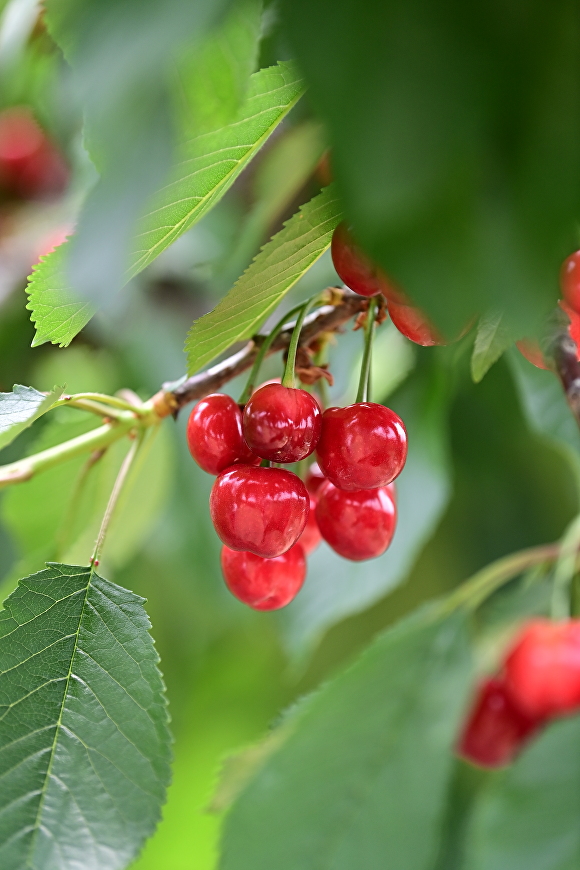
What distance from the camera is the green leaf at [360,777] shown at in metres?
0.78

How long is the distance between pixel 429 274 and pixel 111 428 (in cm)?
45

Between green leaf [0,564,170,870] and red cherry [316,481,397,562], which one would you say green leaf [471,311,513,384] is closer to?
red cherry [316,481,397,562]

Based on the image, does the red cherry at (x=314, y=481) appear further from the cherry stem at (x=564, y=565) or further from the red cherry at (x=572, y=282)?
the cherry stem at (x=564, y=565)

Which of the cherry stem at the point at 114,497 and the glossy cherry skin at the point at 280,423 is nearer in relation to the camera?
the glossy cherry skin at the point at 280,423

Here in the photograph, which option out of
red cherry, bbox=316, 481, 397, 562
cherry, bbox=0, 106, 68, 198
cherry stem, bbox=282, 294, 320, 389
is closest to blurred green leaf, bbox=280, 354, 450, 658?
red cherry, bbox=316, 481, 397, 562

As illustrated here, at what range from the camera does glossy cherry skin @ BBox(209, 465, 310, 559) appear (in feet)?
1.67

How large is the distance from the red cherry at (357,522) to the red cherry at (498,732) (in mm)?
457

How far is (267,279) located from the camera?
47cm

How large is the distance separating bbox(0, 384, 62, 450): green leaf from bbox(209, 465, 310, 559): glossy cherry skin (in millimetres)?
124

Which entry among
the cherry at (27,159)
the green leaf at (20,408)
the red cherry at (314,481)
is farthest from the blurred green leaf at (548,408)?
the cherry at (27,159)

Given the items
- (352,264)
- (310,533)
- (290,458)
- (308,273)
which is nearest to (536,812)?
(310,533)

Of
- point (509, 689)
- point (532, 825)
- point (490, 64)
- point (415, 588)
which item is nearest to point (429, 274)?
point (490, 64)

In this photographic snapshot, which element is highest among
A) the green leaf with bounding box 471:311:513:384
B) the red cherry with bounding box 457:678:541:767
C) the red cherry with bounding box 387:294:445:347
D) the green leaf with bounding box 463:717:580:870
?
the red cherry with bounding box 387:294:445:347

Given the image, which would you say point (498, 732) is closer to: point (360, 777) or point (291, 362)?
point (360, 777)
